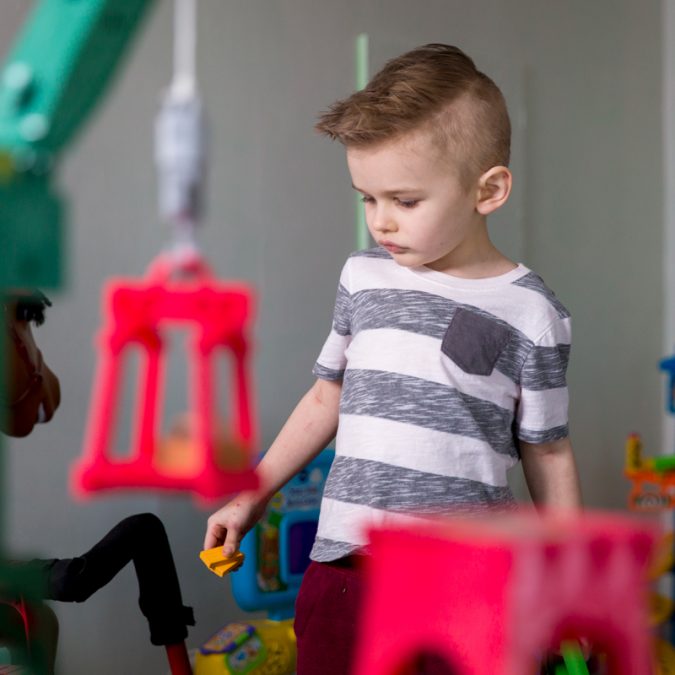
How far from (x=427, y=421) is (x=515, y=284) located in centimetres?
15

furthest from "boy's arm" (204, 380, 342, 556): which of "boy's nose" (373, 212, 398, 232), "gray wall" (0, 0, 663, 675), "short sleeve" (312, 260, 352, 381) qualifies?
"gray wall" (0, 0, 663, 675)

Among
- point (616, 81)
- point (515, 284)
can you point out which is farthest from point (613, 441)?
point (515, 284)

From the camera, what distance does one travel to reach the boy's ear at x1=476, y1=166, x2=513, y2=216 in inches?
34.4

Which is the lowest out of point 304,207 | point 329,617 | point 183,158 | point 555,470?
point 329,617

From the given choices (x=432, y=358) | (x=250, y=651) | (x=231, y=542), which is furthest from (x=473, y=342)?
(x=250, y=651)

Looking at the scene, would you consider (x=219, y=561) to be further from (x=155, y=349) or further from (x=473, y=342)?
(x=155, y=349)

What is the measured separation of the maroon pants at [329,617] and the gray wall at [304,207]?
46 centimetres

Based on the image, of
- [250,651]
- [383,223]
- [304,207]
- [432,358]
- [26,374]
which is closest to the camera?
[383,223]

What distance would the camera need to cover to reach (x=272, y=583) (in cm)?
152

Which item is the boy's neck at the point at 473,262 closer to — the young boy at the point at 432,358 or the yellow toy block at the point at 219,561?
the young boy at the point at 432,358

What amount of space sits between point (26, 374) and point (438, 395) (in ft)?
1.76

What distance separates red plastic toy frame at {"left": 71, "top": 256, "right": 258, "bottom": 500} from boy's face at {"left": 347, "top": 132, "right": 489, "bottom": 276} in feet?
1.13

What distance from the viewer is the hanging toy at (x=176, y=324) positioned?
0.43 metres

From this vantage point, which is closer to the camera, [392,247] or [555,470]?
[392,247]
